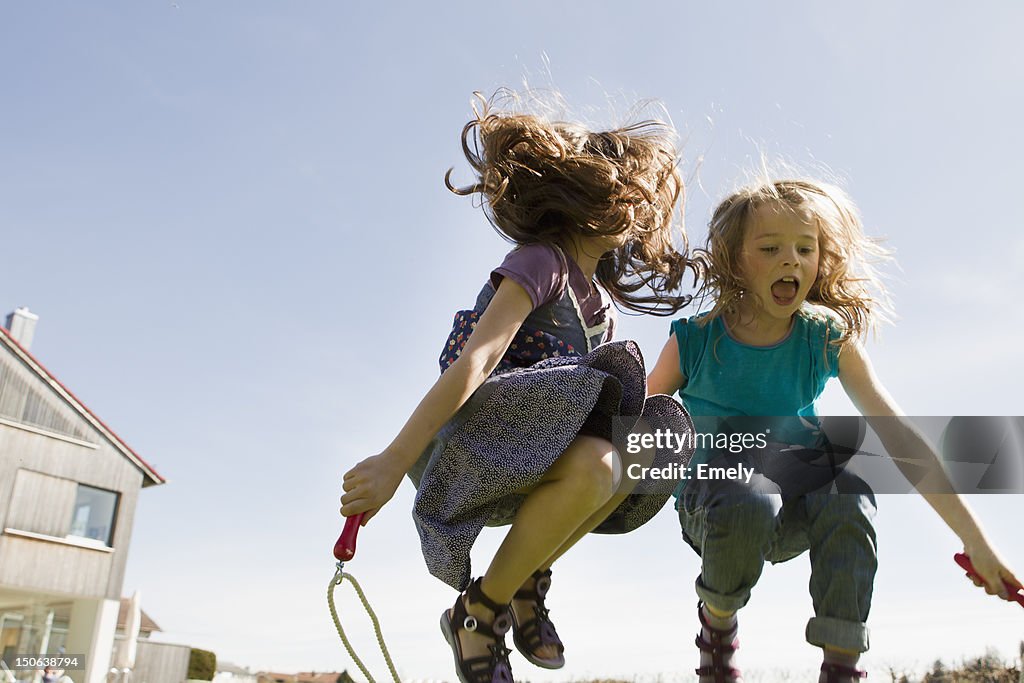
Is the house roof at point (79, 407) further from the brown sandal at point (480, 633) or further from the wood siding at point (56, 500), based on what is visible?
the brown sandal at point (480, 633)

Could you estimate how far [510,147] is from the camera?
2.51 meters

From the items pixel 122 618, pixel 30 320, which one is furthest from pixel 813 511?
pixel 122 618

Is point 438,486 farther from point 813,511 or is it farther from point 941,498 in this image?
point 941,498

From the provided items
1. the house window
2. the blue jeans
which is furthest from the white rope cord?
the house window

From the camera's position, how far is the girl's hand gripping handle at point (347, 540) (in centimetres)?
184

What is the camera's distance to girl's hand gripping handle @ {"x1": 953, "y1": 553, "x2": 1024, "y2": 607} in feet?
7.26

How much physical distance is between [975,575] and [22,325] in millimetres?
20871

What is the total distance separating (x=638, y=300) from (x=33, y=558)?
53.7 feet

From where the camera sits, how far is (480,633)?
1952 millimetres

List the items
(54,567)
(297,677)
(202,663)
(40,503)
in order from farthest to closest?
(202,663), (54,567), (40,503), (297,677)

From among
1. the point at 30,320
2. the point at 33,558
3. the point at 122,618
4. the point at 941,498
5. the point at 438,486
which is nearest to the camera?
the point at 438,486

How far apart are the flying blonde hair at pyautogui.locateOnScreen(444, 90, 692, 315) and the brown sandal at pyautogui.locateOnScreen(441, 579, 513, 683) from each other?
3.34 feet

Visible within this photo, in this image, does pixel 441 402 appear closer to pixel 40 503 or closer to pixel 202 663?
pixel 40 503
